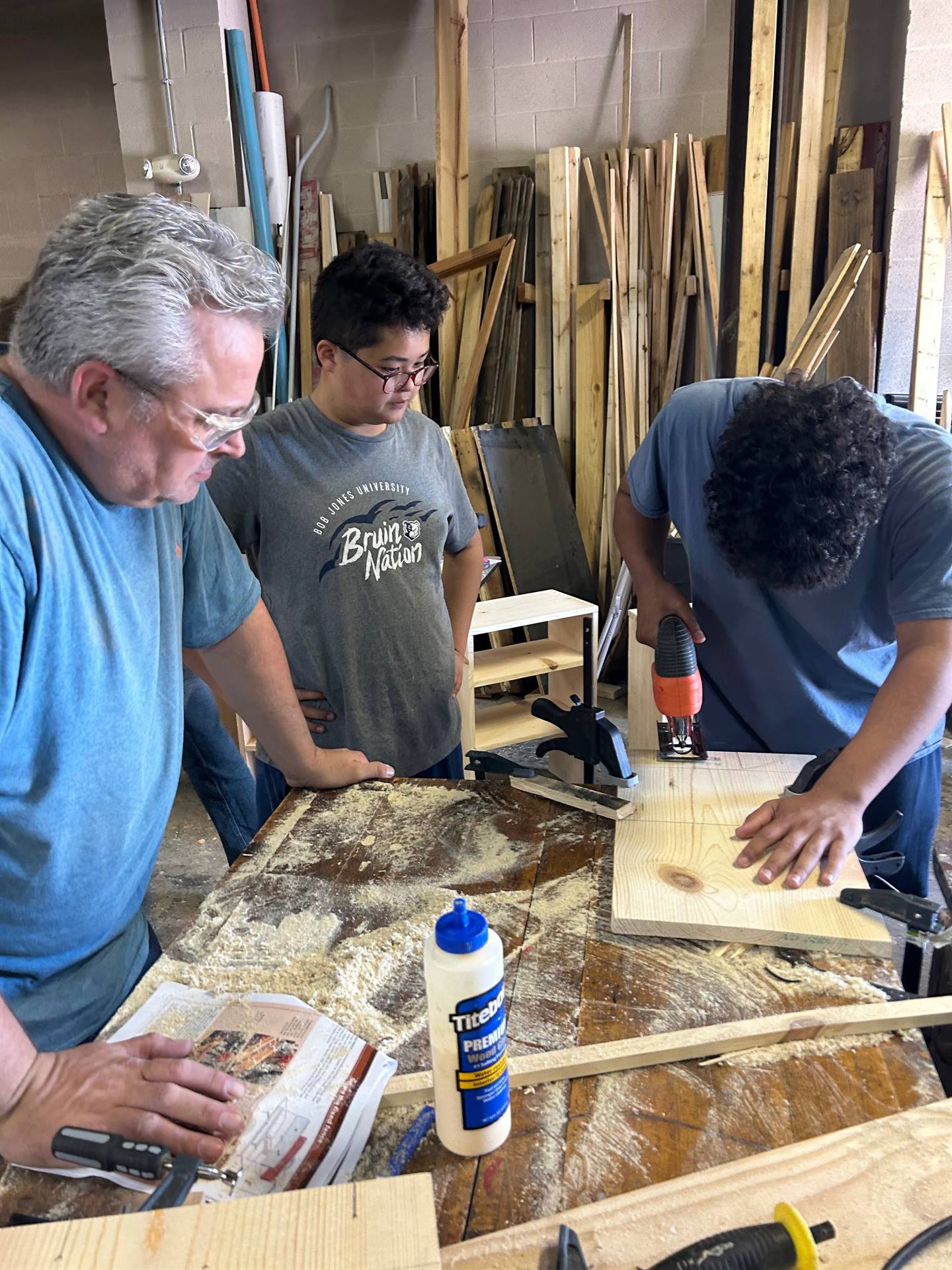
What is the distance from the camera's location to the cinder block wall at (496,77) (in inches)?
178

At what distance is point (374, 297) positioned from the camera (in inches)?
73.4

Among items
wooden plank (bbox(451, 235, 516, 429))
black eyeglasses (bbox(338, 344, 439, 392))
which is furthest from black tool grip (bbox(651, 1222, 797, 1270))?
wooden plank (bbox(451, 235, 516, 429))

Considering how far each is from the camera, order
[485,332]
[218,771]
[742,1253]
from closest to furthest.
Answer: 1. [742,1253]
2. [218,771]
3. [485,332]

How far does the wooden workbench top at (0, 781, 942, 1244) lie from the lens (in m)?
0.85

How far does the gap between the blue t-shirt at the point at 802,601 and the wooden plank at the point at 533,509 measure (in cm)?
262

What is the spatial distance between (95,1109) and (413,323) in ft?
5.17

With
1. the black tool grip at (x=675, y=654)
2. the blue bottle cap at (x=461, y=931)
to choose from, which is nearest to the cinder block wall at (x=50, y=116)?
the black tool grip at (x=675, y=654)

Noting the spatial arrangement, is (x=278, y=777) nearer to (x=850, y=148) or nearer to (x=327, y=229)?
(x=327, y=229)

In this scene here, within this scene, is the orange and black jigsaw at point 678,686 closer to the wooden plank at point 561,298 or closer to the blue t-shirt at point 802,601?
the blue t-shirt at point 802,601

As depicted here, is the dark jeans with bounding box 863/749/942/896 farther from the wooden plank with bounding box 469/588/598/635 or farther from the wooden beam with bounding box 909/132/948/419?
the wooden beam with bounding box 909/132/948/419

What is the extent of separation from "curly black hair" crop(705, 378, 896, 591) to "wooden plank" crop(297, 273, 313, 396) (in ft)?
12.2

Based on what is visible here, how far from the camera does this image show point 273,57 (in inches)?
190

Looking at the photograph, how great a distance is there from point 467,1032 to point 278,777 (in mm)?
1290

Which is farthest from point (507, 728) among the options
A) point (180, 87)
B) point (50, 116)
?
point (50, 116)
